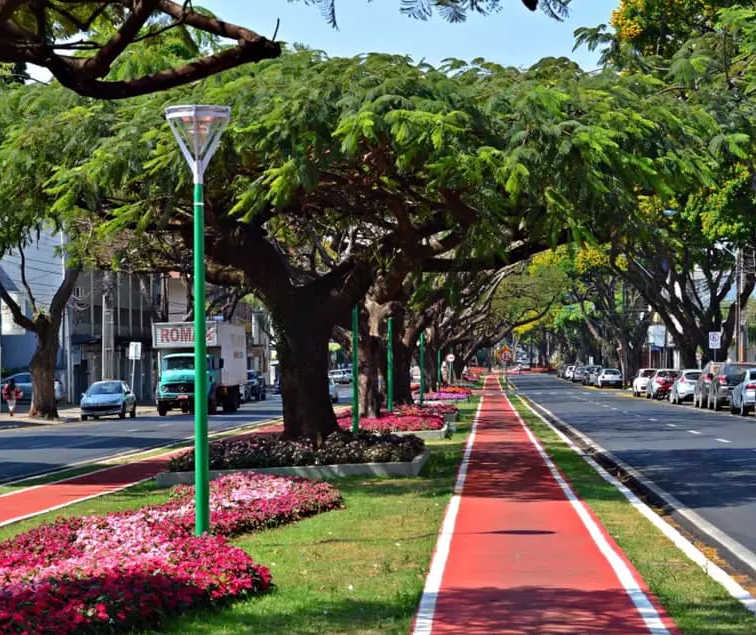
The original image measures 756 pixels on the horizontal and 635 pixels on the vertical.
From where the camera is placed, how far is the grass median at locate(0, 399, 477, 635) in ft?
29.3

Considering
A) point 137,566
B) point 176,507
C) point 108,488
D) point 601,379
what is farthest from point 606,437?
point 601,379

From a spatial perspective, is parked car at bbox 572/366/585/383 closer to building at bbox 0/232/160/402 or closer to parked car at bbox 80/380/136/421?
building at bbox 0/232/160/402

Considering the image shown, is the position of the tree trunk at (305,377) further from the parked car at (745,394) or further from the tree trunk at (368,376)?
the parked car at (745,394)

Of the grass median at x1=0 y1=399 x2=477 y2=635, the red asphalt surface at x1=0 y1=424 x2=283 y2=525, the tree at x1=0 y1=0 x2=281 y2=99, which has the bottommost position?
the grass median at x1=0 y1=399 x2=477 y2=635

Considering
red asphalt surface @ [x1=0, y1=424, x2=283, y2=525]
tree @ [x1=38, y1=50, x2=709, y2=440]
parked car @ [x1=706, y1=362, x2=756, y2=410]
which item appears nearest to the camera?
tree @ [x1=38, y1=50, x2=709, y2=440]

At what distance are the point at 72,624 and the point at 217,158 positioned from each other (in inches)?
446

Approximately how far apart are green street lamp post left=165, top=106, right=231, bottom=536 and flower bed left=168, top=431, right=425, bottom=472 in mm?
8760

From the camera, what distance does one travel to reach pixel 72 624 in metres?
7.81

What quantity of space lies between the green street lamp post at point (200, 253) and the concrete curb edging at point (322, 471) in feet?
26.6

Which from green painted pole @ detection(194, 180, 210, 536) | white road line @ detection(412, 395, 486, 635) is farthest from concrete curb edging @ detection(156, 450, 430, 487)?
green painted pole @ detection(194, 180, 210, 536)

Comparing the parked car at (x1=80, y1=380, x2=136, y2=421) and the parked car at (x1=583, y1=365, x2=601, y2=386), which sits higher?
the parked car at (x1=583, y1=365, x2=601, y2=386)

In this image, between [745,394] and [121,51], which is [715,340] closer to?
[745,394]

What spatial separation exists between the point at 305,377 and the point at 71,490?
4.29m

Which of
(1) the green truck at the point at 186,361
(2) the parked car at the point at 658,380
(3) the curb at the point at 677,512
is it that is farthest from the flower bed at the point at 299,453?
(2) the parked car at the point at 658,380
